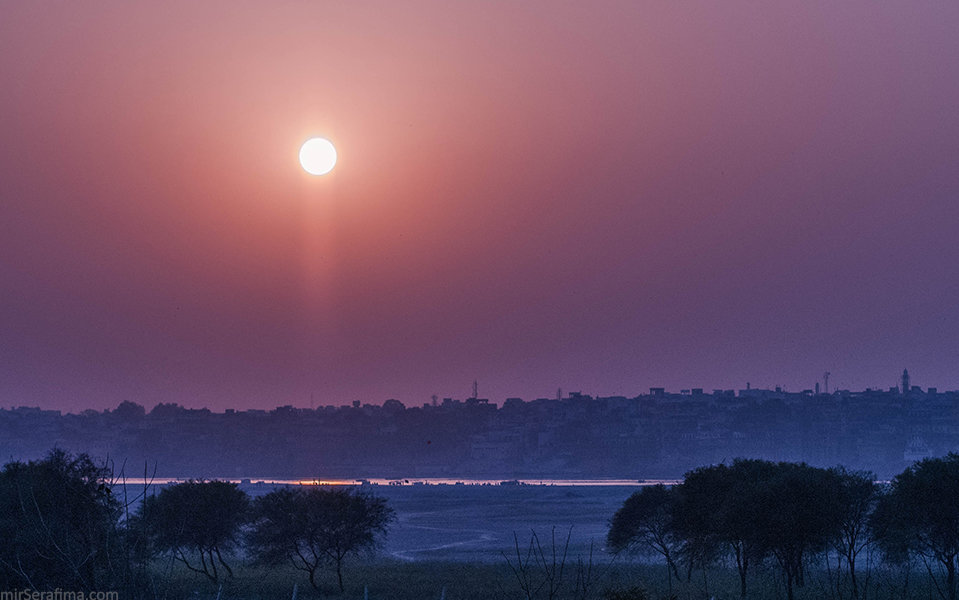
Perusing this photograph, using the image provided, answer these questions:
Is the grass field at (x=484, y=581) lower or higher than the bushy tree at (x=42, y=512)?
lower

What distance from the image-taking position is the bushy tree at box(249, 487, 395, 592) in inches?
2997

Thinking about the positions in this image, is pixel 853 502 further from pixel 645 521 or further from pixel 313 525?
pixel 313 525

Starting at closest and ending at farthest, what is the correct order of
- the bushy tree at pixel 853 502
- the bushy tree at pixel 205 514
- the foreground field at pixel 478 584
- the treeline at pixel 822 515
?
the treeline at pixel 822 515, the foreground field at pixel 478 584, the bushy tree at pixel 853 502, the bushy tree at pixel 205 514

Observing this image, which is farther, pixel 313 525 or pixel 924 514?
pixel 313 525

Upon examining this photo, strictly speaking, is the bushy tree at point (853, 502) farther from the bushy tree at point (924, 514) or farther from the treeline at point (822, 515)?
the bushy tree at point (924, 514)

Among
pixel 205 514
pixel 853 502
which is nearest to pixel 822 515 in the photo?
pixel 853 502

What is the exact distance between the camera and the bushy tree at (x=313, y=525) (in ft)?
250

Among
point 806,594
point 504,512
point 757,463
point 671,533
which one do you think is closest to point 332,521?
point 671,533

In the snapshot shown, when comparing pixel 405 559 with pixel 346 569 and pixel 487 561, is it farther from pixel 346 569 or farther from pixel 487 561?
pixel 346 569

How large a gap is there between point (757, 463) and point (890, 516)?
11719mm

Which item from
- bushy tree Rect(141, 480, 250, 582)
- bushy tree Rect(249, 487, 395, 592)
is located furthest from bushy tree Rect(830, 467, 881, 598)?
bushy tree Rect(141, 480, 250, 582)

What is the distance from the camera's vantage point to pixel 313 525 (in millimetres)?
76625

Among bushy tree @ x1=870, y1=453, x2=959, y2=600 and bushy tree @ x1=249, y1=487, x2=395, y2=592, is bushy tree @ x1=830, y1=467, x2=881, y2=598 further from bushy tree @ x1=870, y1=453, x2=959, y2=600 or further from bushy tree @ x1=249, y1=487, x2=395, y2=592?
bushy tree @ x1=249, y1=487, x2=395, y2=592

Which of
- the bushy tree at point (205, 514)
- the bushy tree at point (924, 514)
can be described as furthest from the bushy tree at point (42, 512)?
the bushy tree at point (924, 514)
